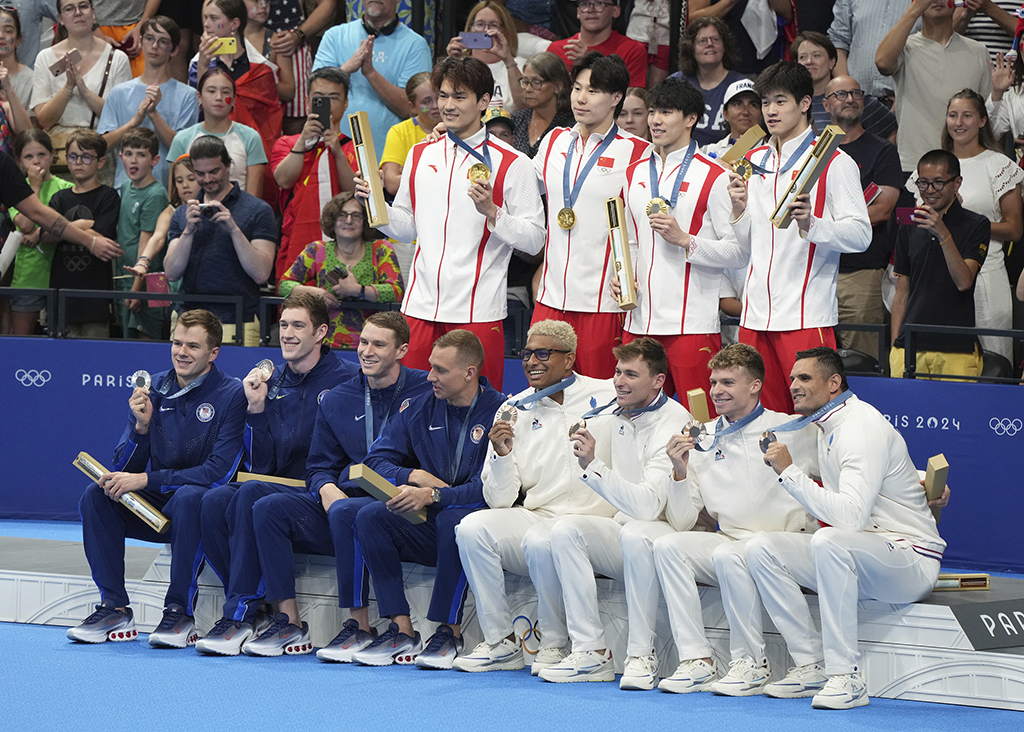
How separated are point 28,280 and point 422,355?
12.8 ft

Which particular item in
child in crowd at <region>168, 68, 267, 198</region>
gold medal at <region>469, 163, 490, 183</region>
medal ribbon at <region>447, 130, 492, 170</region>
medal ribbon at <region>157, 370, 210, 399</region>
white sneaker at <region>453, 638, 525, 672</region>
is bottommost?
white sneaker at <region>453, 638, 525, 672</region>

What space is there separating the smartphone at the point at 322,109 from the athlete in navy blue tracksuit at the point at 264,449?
2.38m

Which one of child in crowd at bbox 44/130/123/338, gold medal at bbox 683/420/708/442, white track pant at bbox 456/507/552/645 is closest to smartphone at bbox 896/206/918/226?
gold medal at bbox 683/420/708/442

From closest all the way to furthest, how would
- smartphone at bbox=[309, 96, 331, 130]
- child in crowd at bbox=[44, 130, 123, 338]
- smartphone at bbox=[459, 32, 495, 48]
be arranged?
smartphone at bbox=[459, 32, 495, 48] < smartphone at bbox=[309, 96, 331, 130] < child in crowd at bbox=[44, 130, 123, 338]

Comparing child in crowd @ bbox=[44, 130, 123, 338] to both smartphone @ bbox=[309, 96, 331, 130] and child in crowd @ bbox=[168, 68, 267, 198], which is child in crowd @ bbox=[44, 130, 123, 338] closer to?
child in crowd @ bbox=[168, 68, 267, 198]

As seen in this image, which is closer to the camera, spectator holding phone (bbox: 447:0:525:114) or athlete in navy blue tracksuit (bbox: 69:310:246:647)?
athlete in navy blue tracksuit (bbox: 69:310:246:647)

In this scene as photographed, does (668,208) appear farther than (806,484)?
Yes

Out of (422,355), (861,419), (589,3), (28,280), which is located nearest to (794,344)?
(861,419)

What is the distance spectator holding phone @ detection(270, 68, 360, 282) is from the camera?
9.59 metres

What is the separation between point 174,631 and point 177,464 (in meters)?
0.92

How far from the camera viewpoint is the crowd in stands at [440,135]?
7.37 m

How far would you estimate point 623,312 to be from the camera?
732 centimetres

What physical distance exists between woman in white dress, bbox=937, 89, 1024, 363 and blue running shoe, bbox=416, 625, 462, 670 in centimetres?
394

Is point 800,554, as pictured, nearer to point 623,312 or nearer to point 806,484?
point 806,484
